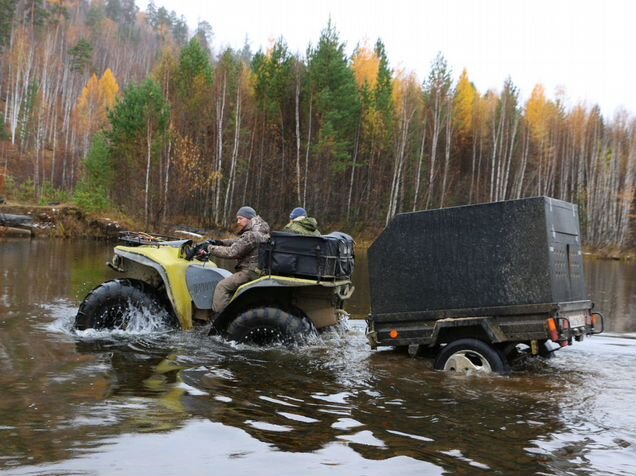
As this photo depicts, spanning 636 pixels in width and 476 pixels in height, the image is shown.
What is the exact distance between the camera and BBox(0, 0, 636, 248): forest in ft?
106

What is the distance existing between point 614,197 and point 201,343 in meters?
43.7

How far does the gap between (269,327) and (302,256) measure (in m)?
0.84

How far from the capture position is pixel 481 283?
5758mm

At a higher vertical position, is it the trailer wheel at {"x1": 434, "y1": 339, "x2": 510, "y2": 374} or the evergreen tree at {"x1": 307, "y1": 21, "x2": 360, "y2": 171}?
the evergreen tree at {"x1": 307, "y1": 21, "x2": 360, "y2": 171}

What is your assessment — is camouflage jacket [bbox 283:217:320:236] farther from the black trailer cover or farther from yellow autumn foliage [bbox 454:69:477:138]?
yellow autumn foliage [bbox 454:69:477:138]

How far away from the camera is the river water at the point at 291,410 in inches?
140

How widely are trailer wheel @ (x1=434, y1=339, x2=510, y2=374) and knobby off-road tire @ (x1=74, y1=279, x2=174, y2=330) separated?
3468mm

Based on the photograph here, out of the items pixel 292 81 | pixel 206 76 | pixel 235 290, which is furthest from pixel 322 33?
pixel 235 290

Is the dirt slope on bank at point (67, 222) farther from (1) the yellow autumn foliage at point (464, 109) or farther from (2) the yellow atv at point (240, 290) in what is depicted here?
(1) the yellow autumn foliage at point (464, 109)

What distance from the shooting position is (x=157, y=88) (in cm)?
3130

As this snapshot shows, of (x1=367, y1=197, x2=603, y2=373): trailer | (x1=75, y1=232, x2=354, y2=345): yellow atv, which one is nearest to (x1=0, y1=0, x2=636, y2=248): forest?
(x1=75, y1=232, x2=354, y2=345): yellow atv

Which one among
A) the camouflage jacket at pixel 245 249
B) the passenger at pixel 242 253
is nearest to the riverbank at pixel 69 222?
the passenger at pixel 242 253

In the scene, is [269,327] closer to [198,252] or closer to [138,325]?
[198,252]

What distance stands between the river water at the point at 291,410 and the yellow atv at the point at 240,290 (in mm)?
230
